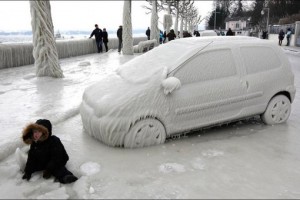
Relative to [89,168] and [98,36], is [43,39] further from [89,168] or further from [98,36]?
[98,36]

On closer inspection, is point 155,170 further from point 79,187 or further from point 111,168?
point 79,187

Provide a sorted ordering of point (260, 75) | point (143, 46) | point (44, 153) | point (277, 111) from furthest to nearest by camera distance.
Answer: point (143, 46)
point (277, 111)
point (260, 75)
point (44, 153)

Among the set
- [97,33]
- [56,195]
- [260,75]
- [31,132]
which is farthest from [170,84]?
[97,33]

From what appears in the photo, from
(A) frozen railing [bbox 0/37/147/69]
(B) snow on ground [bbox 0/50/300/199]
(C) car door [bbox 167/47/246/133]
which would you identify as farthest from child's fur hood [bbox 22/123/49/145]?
(A) frozen railing [bbox 0/37/147/69]

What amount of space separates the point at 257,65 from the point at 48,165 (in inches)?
146

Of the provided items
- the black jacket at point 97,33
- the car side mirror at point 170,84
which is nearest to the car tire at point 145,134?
the car side mirror at point 170,84

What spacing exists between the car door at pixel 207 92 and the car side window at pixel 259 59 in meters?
0.28

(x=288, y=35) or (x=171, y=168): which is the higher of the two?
(x=288, y=35)

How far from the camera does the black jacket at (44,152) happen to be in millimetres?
3709

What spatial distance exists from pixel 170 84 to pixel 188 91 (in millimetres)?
362

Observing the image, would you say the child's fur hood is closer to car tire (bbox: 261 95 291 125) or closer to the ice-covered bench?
car tire (bbox: 261 95 291 125)

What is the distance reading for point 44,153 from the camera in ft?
12.3

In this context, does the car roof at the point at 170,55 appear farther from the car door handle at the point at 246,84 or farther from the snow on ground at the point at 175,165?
the snow on ground at the point at 175,165

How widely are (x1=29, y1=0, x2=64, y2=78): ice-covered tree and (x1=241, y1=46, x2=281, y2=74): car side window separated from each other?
7.26 metres
